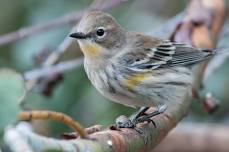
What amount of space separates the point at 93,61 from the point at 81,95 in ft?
3.59

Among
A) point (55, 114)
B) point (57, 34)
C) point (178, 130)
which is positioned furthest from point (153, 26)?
point (55, 114)

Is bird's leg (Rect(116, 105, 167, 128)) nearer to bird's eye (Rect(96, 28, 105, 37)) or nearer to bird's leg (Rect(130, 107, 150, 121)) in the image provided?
bird's leg (Rect(130, 107, 150, 121))

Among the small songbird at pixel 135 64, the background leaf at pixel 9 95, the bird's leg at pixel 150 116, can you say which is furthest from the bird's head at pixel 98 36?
the background leaf at pixel 9 95

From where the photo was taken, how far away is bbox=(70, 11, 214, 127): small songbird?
3.12 meters

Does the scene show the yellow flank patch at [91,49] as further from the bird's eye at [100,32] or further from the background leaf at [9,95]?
the background leaf at [9,95]

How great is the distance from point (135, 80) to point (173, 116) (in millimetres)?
617

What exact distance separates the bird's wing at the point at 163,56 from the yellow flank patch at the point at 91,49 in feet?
0.79

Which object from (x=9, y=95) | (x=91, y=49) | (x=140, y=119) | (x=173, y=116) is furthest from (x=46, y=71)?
(x=9, y=95)

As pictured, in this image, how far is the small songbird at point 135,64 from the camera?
312cm

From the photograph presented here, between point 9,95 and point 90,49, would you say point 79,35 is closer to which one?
point 90,49

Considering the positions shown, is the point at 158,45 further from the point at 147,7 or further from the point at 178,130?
the point at 147,7

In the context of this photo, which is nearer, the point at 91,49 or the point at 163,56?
the point at 91,49

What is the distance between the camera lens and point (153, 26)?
488 centimetres

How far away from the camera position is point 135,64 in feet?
11.5
